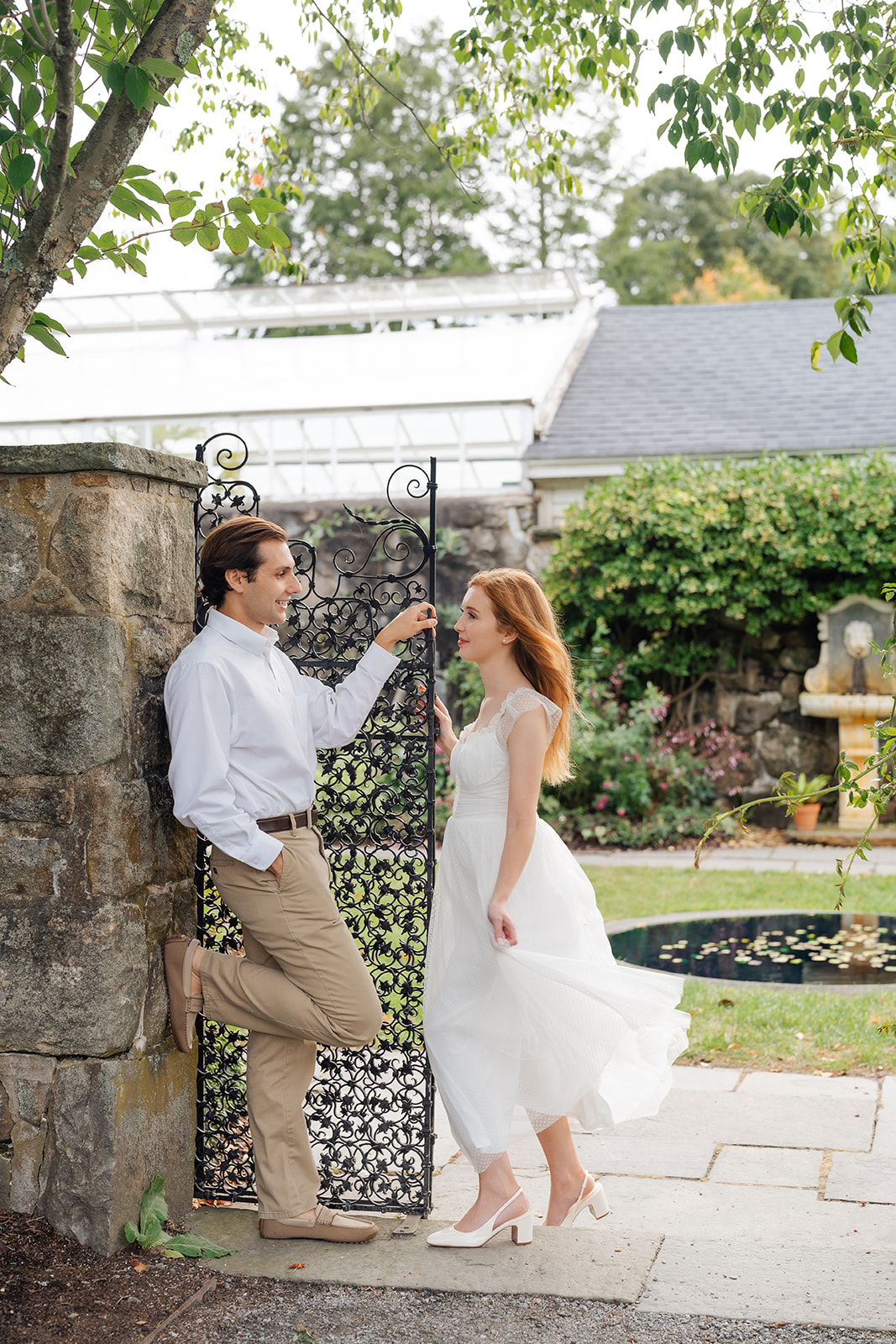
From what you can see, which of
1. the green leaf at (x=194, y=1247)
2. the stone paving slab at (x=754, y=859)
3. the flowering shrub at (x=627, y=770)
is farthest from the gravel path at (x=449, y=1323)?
the flowering shrub at (x=627, y=770)

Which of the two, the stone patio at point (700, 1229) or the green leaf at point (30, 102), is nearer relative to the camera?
the green leaf at point (30, 102)

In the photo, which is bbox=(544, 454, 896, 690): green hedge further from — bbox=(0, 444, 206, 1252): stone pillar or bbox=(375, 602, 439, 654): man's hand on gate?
bbox=(0, 444, 206, 1252): stone pillar

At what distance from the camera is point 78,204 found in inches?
119

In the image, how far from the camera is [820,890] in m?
8.27

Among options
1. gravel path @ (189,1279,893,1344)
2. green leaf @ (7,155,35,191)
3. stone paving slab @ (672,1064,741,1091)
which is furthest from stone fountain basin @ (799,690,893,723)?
green leaf @ (7,155,35,191)

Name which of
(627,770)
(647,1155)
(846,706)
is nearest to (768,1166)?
(647,1155)

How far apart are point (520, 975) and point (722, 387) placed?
38.9 ft

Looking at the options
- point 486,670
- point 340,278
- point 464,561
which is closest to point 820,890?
point 464,561

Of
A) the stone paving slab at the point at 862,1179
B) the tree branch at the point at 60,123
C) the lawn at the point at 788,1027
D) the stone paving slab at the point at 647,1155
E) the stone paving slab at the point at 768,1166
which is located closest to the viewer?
the tree branch at the point at 60,123

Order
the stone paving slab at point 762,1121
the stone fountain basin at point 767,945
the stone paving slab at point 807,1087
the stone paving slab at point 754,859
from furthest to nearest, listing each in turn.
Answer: the stone paving slab at point 754,859
the stone fountain basin at point 767,945
the stone paving slab at point 807,1087
the stone paving slab at point 762,1121

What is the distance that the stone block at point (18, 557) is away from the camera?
323cm

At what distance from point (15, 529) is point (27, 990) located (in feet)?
3.87

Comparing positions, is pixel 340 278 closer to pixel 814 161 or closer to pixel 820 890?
pixel 820 890

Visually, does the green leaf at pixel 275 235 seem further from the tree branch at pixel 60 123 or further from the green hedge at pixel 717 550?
the green hedge at pixel 717 550
